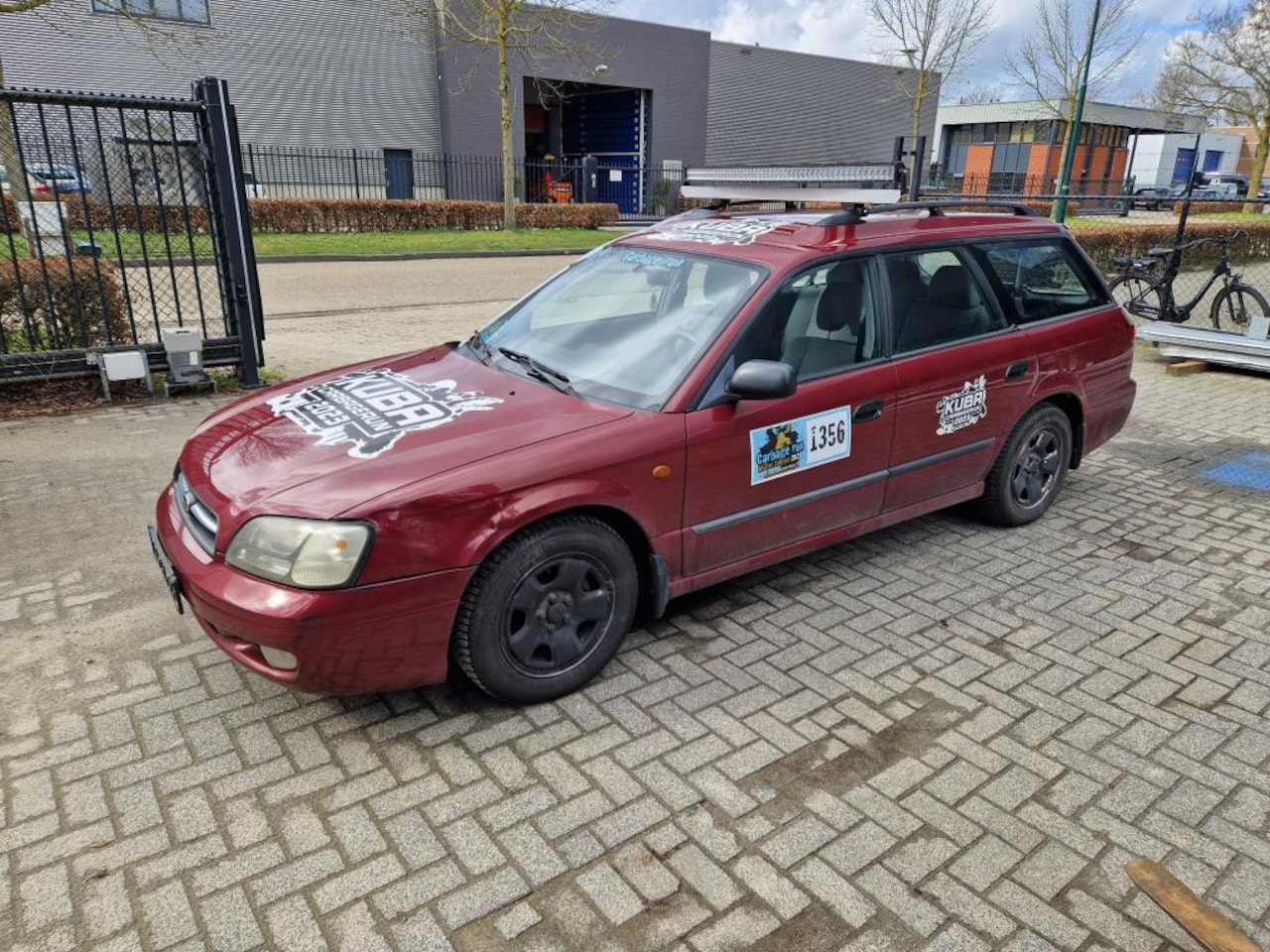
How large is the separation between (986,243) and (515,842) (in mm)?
3684

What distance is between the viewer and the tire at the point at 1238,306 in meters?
10.4

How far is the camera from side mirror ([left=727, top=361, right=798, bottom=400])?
127 inches

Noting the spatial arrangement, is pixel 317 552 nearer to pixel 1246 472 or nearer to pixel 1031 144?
pixel 1246 472

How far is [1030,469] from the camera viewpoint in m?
4.88

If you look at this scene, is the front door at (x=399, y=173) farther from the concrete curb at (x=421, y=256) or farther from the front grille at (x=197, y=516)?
the front grille at (x=197, y=516)

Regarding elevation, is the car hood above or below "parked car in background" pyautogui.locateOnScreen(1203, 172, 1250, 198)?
below

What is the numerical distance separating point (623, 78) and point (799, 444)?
3143cm

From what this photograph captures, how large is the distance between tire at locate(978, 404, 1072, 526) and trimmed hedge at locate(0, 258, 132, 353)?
654 centimetres

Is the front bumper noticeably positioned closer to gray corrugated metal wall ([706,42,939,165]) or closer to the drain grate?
the drain grate

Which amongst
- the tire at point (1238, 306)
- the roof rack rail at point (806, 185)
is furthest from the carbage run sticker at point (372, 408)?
the tire at point (1238, 306)

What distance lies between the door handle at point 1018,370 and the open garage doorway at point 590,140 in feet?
88.8

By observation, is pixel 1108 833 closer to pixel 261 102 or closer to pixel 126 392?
pixel 126 392

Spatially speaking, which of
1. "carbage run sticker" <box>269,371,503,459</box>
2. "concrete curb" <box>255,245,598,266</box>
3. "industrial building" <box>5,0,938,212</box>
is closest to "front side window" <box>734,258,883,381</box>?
"carbage run sticker" <box>269,371,503,459</box>

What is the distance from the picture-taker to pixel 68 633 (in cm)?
364
